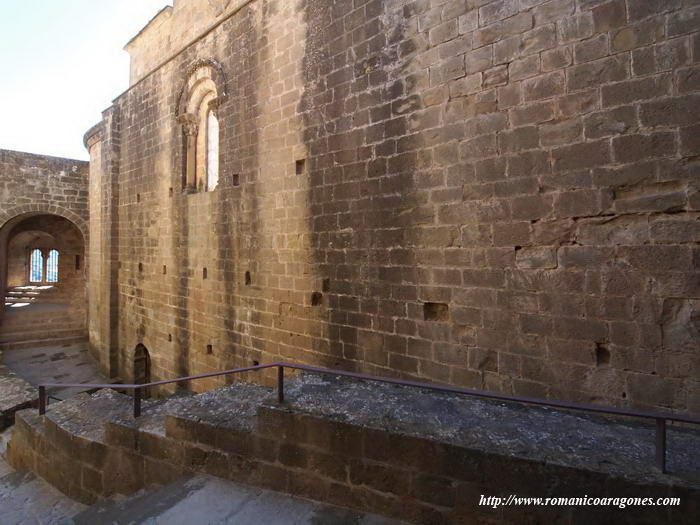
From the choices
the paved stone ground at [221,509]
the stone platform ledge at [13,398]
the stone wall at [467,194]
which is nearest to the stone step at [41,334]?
the stone platform ledge at [13,398]

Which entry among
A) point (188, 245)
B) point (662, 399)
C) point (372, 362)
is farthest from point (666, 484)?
point (188, 245)

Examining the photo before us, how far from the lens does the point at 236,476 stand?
2.95 m

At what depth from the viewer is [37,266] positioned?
2258 centimetres

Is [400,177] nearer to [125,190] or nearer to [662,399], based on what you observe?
[662,399]

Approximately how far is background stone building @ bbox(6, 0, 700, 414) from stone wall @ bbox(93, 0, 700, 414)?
0.02m

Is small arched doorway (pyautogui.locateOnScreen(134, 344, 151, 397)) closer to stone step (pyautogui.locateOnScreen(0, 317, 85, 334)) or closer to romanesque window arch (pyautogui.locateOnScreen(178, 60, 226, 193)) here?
romanesque window arch (pyautogui.locateOnScreen(178, 60, 226, 193))

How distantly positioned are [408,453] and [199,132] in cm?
754

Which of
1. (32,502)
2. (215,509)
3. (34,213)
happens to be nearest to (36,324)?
(34,213)

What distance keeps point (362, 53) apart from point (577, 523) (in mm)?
4949

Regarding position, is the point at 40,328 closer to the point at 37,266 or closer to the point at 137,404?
the point at 37,266

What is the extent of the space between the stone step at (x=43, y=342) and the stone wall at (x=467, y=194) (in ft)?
32.1

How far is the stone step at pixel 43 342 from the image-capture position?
1225cm

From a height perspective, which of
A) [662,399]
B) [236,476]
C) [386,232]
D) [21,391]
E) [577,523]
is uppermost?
[386,232]

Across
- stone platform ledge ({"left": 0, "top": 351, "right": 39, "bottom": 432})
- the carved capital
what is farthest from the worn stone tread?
the carved capital
